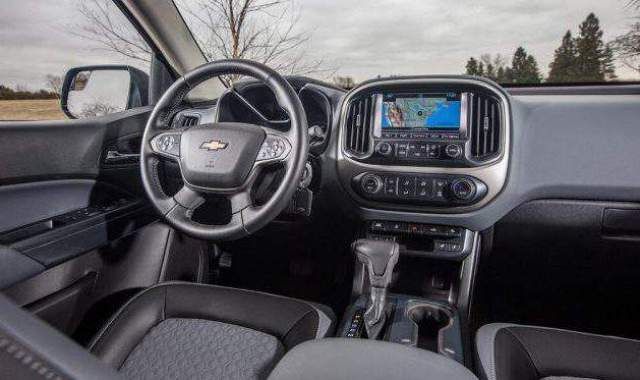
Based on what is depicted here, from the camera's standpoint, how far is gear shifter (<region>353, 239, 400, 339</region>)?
1.72 meters

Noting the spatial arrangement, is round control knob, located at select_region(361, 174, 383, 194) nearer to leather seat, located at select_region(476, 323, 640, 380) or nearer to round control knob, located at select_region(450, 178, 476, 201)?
round control knob, located at select_region(450, 178, 476, 201)

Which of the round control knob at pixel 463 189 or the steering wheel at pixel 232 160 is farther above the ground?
the steering wheel at pixel 232 160

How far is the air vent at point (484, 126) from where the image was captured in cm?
186

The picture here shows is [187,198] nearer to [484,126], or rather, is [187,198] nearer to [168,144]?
[168,144]

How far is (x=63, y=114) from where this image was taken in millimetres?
2139

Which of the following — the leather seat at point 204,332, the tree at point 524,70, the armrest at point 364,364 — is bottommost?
the leather seat at point 204,332

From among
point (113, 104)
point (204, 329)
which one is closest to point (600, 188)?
point (204, 329)

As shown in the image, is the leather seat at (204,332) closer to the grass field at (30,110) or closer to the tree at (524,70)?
the grass field at (30,110)

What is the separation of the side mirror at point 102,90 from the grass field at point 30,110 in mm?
88

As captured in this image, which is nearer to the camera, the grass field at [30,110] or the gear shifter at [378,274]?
the gear shifter at [378,274]

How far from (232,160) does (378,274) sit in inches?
25.2

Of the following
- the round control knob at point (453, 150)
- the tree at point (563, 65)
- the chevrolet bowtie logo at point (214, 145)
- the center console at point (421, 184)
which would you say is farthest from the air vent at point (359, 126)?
the tree at point (563, 65)

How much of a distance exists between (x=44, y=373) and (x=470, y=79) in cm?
169

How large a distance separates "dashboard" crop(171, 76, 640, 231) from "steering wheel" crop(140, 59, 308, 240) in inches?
14.1
